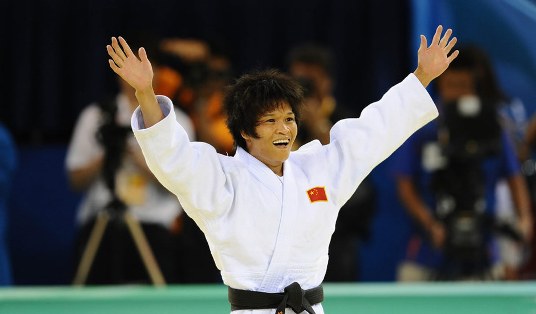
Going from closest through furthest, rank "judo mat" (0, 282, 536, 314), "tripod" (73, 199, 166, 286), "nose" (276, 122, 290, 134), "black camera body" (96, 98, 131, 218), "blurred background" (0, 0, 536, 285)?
"nose" (276, 122, 290, 134) < "judo mat" (0, 282, 536, 314) < "black camera body" (96, 98, 131, 218) < "tripod" (73, 199, 166, 286) < "blurred background" (0, 0, 536, 285)

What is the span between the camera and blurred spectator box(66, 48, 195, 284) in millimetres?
5551

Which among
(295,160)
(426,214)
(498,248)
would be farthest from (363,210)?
(295,160)

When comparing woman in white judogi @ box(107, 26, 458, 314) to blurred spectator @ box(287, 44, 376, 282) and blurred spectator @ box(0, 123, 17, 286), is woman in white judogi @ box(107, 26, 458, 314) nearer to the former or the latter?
blurred spectator @ box(287, 44, 376, 282)

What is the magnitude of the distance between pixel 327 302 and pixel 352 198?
1036 millimetres

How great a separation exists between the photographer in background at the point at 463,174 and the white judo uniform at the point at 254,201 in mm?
2275

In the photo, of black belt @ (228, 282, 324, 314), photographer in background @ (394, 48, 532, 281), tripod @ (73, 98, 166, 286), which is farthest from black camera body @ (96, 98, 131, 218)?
black belt @ (228, 282, 324, 314)

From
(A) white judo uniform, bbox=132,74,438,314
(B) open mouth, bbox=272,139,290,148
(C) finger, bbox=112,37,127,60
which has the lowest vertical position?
(A) white judo uniform, bbox=132,74,438,314

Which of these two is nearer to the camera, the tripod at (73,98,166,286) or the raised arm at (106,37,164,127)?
the raised arm at (106,37,164,127)

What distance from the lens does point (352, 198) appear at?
18.4ft

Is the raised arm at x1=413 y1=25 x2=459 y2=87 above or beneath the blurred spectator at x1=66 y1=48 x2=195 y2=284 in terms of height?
above

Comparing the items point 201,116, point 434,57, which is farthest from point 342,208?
point 434,57

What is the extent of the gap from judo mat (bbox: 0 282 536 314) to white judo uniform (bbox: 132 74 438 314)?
1291 millimetres

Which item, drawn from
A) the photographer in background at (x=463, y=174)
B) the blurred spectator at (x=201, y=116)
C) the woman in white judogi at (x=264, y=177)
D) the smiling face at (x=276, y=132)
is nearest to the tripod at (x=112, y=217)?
the blurred spectator at (x=201, y=116)

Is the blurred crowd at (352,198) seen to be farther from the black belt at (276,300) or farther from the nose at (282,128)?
the black belt at (276,300)
